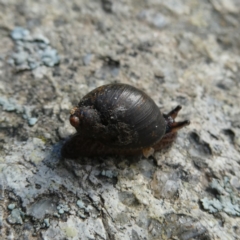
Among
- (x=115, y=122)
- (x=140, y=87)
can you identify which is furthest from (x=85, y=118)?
(x=140, y=87)

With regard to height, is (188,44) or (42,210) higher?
(188,44)

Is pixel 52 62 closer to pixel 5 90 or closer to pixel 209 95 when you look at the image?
pixel 5 90

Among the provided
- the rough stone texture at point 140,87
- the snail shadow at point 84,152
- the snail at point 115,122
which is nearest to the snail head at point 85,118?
the snail at point 115,122

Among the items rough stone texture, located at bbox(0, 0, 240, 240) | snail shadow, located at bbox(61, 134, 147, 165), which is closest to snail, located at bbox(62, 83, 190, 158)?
snail shadow, located at bbox(61, 134, 147, 165)

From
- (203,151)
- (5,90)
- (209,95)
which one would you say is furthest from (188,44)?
(5,90)

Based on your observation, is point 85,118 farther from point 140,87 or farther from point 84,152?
point 140,87

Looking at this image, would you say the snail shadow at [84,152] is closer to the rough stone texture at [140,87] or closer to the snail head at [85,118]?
the rough stone texture at [140,87]

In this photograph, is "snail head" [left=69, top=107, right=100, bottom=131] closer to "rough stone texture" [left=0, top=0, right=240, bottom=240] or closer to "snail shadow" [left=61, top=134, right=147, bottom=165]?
"snail shadow" [left=61, top=134, right=147, bottom=165]
